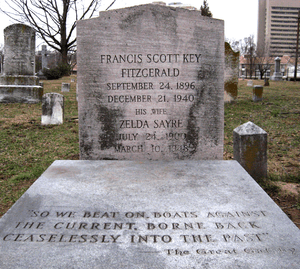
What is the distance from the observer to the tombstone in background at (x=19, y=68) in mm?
11133

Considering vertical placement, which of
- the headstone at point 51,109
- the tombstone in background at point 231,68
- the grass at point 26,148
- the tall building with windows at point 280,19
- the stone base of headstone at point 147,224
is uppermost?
the tall building with windows at point 280,19

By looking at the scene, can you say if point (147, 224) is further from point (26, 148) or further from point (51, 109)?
point (51, 109)

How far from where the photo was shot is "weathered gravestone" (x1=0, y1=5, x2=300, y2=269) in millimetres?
1635

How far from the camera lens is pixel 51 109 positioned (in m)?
7.95

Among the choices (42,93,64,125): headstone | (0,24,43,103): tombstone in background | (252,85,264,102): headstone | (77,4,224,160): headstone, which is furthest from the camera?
(252,85,264,102): headstone

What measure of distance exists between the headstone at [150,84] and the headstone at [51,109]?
15.4ft

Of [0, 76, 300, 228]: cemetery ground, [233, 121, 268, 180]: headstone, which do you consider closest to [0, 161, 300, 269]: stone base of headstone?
[0, 76, 300, 228]: cemetery ground

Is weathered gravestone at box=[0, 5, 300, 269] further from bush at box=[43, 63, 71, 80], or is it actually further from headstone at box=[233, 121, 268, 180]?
bush at box=[43, 63, 71, 80]

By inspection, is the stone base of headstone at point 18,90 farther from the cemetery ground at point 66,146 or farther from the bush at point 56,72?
the bush at point 56,72

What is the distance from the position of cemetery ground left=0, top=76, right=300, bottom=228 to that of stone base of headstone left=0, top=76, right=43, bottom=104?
0.54 metres

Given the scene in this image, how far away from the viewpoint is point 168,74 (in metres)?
3.52

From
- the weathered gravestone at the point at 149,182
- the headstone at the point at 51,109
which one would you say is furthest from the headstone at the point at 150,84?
the headstone at the point at 51,109

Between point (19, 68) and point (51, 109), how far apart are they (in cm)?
456

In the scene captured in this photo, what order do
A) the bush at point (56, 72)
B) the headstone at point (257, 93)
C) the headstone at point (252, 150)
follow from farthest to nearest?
the bush at point (56, 72)
the headstone at point (257, 93)
the headstone at point (252, 150)
